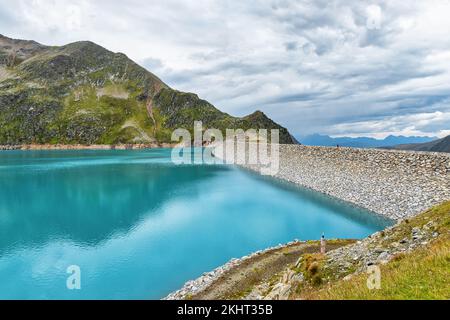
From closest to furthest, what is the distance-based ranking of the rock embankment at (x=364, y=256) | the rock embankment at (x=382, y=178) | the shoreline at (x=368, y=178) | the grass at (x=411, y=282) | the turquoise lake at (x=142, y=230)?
the grass at (x=411, y=282), the rock embankment at (x=364, y=256), the shoreline at (x=368, y=178), the turquoise lake at (x=142, y=230), the rock embankment at (x=382, y=178)

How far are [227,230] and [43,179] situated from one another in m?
62.8

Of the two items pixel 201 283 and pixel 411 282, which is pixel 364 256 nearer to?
pixel 411 282

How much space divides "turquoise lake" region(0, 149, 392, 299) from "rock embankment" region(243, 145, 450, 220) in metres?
2.90

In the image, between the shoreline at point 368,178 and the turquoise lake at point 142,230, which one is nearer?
the shoreline at point 368,178

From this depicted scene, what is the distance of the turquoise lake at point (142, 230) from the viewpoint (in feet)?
83.9

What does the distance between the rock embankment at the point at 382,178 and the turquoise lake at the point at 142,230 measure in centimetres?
290

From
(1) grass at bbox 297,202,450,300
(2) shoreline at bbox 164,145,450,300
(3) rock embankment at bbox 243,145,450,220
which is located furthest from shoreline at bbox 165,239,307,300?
(3) rock embankment at bbox 243,145,450,220

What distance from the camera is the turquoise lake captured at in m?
25.6

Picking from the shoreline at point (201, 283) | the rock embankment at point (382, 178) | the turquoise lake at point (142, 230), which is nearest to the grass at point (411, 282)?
the shoreline at point (201, 283)

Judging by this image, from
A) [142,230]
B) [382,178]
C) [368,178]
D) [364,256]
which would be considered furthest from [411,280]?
[368,178]

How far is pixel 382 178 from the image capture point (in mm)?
46156

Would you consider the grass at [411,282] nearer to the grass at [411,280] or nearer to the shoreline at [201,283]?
the grass at [411,280]

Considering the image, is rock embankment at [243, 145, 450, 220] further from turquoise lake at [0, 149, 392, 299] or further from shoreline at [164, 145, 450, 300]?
turquoise lake at [0, 149, 392, 299]

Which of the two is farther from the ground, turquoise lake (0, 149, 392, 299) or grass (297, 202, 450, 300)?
grass (297, 202, 450, 300)
